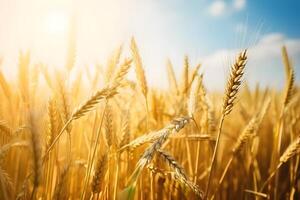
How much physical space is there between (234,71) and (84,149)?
4.55 ft

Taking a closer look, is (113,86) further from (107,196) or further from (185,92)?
(185,92)

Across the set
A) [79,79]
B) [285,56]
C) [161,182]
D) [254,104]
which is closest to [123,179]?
[161,182]

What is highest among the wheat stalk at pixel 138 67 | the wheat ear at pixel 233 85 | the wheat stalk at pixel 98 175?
the wheat stalk at pixel 138 67

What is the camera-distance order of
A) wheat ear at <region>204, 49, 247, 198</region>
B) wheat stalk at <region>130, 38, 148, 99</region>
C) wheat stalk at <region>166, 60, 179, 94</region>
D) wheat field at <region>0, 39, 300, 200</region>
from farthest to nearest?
wheat stalk at <region>166, 60, 179, 94</region>
wheat stalk at <region>130, 38, 148, 99</region>
wheat ear at <region>204, 49, 247, 198</region>
wheat field at <region>0, 39, 300, 200</region>

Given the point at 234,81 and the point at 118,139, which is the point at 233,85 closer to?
the point at 234,81

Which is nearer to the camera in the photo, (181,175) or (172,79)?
(181,175)

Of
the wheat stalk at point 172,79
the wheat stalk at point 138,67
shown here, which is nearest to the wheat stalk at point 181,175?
the wheat stalk at point 138,67

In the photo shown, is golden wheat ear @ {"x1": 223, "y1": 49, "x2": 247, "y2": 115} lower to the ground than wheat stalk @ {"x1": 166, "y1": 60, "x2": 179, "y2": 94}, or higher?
lower

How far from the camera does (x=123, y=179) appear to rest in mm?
1572

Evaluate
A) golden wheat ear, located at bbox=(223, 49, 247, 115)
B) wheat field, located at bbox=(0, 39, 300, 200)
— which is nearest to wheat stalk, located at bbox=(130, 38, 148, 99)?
wheat field, located at bbox=(0, 39, 300, 200)

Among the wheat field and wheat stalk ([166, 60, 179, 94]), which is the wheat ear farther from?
wheat stalk ([166, 60, 179, 94])

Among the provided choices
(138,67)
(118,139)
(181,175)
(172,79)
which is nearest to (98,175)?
(118,139)

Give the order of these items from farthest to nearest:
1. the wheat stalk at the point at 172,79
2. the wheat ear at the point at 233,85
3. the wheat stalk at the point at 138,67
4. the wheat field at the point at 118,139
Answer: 1. the wheat stalk at the point at 172,79
2. the wheat stalk at the point at 138,67
3. the wheat ear at the point at 233,85
4. the wheat field at the point at 118,139

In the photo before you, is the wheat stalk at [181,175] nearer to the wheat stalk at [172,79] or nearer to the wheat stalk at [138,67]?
the wheat stalk at [138,67]
